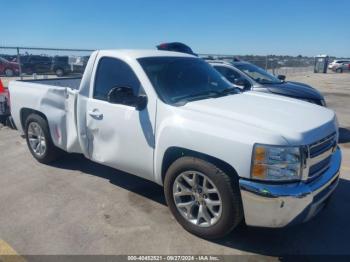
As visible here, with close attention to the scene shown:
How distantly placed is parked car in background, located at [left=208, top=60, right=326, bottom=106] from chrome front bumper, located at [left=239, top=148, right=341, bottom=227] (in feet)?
14.9

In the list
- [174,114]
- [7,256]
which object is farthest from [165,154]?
[7,256]

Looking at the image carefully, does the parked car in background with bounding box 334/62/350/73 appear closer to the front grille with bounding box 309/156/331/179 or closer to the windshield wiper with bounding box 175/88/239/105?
the windshield wiper with bounding box 175/88/239/105

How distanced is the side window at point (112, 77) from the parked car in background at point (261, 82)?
370cm

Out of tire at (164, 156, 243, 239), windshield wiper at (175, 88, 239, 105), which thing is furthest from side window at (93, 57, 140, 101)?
tire at (164, 156, 243, 239)

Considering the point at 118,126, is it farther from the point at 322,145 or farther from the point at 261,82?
the point at 261,82

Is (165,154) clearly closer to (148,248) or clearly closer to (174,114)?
(174,114)

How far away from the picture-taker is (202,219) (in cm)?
346

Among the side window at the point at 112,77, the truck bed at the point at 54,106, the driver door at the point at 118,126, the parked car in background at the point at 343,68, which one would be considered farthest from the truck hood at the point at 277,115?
the parked car in background at the point at 343,68

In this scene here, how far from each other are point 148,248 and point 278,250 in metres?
1.28

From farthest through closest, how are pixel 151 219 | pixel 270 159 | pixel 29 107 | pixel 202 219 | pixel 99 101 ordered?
pixel 29 107, pixel 99 101, pixel 151 219, pixel 202 219, pixel 270 159

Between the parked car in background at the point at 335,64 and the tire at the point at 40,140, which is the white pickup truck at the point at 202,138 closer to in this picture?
the tire at the point at 40,140

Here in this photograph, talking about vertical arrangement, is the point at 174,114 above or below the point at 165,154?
above

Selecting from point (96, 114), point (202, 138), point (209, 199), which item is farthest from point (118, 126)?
point (209, 199)

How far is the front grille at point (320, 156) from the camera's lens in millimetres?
3088
